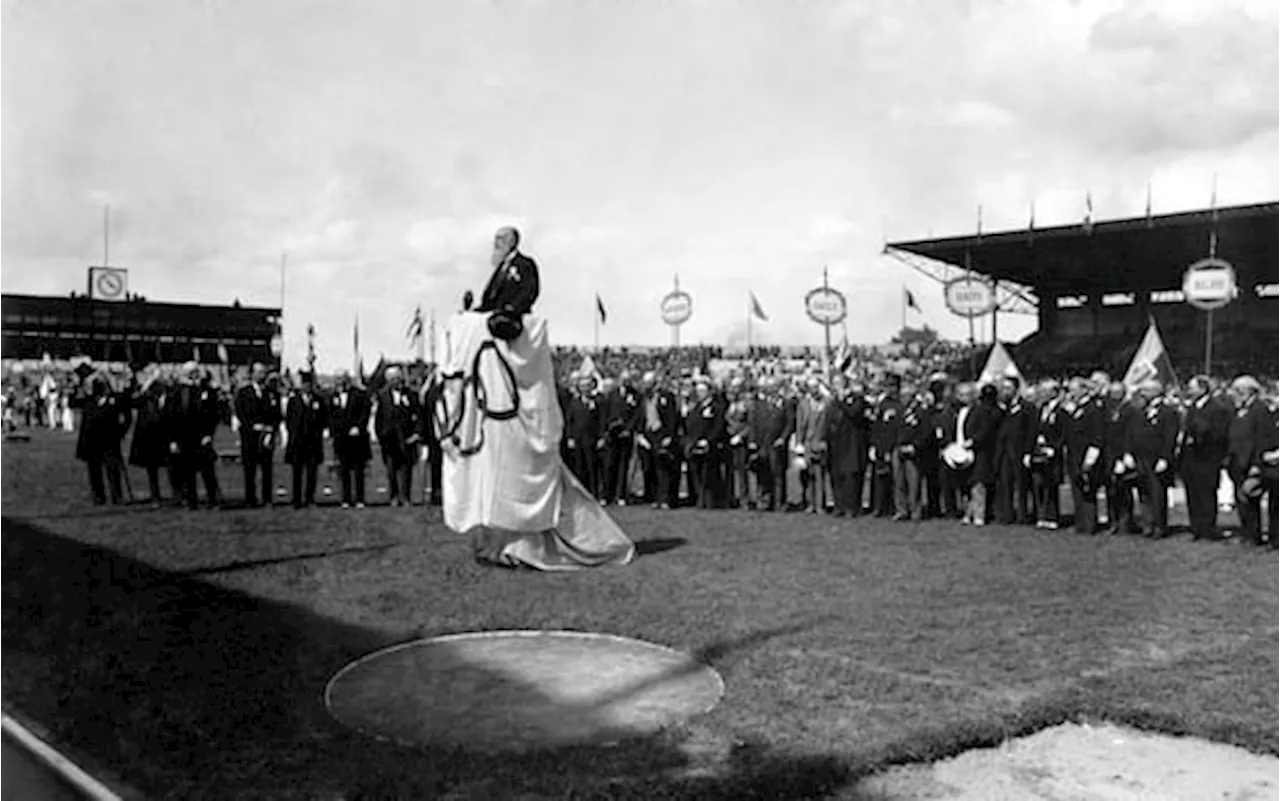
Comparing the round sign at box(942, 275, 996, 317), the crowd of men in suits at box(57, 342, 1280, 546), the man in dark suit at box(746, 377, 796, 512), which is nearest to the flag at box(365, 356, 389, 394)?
the crowd of men in suits at box(57, 342, 1280, 546)

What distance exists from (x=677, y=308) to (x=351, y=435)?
15.4 metres

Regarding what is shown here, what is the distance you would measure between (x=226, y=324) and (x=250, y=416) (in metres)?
52.7

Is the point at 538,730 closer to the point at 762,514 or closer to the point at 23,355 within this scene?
the point at 762,514

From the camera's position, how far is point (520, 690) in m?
6.69

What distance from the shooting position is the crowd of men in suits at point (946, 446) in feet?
44.8

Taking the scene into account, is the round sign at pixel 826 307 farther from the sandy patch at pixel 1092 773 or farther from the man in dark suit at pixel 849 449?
the sandy patch at pixel 1092 773

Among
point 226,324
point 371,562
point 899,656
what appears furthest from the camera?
point 226,324

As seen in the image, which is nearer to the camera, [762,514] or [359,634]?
[359,634]

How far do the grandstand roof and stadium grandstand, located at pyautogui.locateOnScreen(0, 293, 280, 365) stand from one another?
1400 inches

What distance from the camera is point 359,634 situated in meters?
8.10

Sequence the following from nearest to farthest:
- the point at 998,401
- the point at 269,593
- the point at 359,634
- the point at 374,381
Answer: the point at 359,634, the point at 269,593, the point at 998,401, the point at 374,381

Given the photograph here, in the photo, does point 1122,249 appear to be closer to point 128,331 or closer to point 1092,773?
point 1092,773

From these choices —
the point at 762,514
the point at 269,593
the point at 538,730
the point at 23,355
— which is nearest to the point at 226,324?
the point at 23,355

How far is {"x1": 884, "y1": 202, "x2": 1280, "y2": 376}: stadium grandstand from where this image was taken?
131ft
